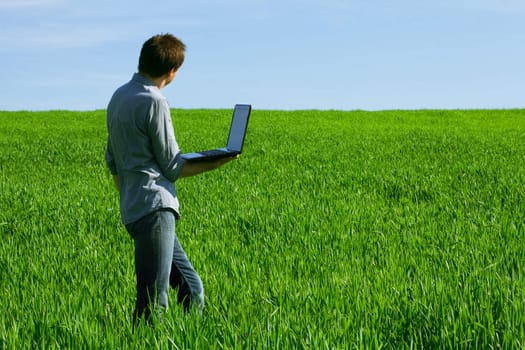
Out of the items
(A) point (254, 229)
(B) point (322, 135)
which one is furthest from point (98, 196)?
(B) point (322, 135)

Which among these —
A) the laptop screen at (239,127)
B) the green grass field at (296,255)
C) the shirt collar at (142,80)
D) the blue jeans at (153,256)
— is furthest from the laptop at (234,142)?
the green grass field at (296,255)

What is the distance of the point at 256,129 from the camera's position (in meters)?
28.4

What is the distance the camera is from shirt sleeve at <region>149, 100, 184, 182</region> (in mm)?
4137

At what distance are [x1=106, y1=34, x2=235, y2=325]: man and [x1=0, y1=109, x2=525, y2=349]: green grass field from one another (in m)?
0.42

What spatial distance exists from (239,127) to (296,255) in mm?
2438

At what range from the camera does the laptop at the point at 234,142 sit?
14.2 feet

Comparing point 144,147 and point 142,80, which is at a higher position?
point 142,80

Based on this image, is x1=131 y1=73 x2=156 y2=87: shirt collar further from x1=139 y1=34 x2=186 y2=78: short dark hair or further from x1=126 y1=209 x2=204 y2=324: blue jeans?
x1=126 y1=209 x2=204 y2=324: blue jeans

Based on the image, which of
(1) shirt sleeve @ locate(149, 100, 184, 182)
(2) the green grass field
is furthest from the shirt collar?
(2) the green grass field

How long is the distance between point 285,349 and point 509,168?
12933mm

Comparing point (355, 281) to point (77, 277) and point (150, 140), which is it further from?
point (77, 277)

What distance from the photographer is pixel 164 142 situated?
13.7ft

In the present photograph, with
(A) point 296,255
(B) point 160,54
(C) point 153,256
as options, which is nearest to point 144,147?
(B) point 160,54

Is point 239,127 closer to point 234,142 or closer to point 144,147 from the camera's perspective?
point 234,142
